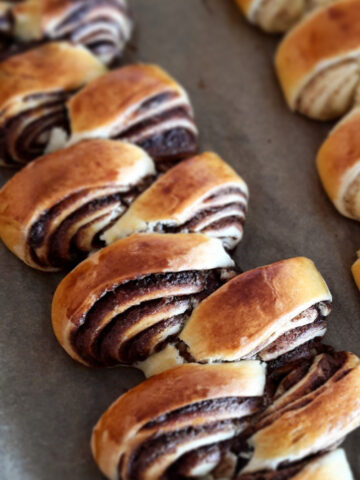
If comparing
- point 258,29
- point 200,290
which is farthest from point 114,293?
point 258,29

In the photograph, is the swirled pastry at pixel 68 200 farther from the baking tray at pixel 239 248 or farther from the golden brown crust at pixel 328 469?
→ the golden brown crust at pixel 328 469

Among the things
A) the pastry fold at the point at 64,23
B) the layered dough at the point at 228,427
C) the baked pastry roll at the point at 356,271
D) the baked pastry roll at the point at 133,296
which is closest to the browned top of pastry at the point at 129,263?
the baked pastry roll at the point at 133,296

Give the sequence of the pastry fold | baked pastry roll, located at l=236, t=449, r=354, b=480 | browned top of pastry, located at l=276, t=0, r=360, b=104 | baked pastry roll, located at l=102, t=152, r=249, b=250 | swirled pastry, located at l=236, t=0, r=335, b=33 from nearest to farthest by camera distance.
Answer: baked pastry roll, located at l=236, t=449, r=354, b=480 → baked pastry roll, located at l=102, t=152, r=249, b=250 → browned top of pastry, located at l=276, t=0, r=360, b=104 → the pastry fold → swirled pastry, located at l=236, t=0, r=335, b=33

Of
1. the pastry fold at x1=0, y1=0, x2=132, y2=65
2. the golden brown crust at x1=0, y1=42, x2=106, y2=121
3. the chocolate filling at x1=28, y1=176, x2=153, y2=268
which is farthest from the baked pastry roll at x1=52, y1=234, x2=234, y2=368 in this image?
the pastry fold at x1=0, y1=0, x2=132, y2=65

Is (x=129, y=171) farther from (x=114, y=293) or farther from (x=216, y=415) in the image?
(x=216, y=415)

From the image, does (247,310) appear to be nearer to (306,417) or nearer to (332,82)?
(306,417)

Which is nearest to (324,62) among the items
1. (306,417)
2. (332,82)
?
(332,82)

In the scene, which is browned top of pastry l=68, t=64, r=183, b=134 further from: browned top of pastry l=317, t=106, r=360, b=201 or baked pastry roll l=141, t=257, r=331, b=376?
baked pastry roll l=141, t=257, r=331, b=376
